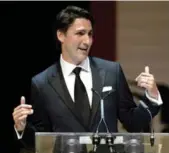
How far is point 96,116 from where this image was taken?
245 cm

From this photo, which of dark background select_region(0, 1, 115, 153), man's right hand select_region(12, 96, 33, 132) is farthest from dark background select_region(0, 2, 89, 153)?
man's right hand select_region(12, 96, 33, 132)

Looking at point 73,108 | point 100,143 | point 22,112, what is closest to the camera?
A: point 100,143

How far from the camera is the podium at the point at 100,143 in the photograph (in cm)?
205

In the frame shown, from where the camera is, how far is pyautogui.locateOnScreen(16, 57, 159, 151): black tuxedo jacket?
2.46 m

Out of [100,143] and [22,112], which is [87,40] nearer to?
[22,112]

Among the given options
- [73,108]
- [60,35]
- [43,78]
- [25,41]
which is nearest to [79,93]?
[73,108]

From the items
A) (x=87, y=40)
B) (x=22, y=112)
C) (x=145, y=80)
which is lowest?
(x=22, y=112)

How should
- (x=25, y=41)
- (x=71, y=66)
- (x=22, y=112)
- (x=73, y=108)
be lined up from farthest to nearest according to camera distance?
1. (x=25, y=41)
2. (x=71, y=66)
3. (x=73, y=108)
4. (x=22, y=112)

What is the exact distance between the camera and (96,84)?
8.20 ft

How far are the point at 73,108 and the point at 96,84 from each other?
0.15m

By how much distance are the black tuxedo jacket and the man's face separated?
3.1 inches

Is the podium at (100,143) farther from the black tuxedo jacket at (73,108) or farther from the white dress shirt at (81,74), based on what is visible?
the white dress shirt at (81,74)

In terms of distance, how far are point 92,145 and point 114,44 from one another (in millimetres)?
2103

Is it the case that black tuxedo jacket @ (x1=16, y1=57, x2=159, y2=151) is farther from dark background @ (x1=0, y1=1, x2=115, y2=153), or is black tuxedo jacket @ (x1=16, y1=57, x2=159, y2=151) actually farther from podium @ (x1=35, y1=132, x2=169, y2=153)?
dark background @ (x1=0, y1=1, x2=115, y2=153)
